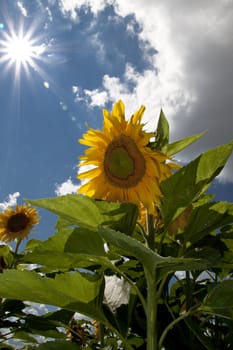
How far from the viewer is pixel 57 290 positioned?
1.58m

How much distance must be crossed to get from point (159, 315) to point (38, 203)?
2.44 ft

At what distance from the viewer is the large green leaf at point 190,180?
156 centimetres

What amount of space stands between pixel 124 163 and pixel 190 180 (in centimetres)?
45

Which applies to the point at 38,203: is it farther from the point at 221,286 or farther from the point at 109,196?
the point at 221,286

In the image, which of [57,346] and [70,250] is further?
[57,346]

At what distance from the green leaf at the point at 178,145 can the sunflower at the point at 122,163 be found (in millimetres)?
43

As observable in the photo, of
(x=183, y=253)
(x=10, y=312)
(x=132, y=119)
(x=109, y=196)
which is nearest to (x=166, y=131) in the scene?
(x=132, y=119)

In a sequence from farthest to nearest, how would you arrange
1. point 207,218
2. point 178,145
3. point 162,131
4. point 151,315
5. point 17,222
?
point 17,222 < point 162,131 < point 178,145 < point 207,218 < point 151,315

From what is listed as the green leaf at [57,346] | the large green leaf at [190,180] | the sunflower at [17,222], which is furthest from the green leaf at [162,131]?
the sunflower at [17,222]

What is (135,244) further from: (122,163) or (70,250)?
(122,163)

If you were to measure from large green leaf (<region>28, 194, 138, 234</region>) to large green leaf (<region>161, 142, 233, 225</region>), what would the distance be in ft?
0.43

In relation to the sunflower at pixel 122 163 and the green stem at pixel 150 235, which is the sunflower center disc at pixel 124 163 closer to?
the sunflower at pixel 122 163

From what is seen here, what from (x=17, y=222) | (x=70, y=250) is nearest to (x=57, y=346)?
(x=70, y=250)

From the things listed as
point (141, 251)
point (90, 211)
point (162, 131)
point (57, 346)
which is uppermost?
point (162, 131)
